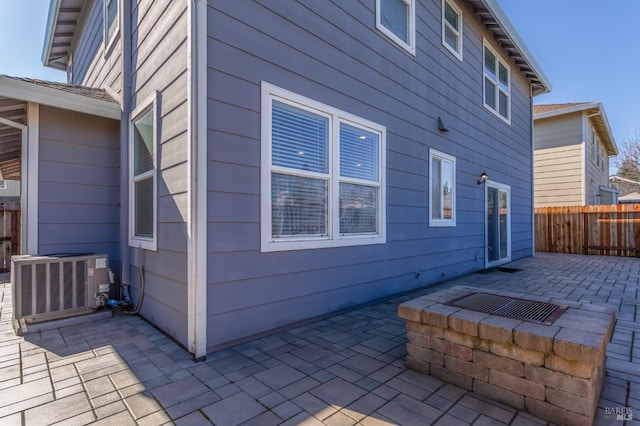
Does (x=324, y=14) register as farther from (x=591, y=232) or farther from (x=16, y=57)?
(x=591, y=232)

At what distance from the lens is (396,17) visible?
4.91 meters

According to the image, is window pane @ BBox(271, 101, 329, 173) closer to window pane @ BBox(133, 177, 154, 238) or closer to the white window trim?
window pane @ BBox(133, 177, 154, 238)

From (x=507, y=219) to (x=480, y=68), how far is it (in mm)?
3689

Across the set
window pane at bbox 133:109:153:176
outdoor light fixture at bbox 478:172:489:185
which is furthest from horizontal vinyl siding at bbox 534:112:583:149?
window pane at bbox 133:109:153:176

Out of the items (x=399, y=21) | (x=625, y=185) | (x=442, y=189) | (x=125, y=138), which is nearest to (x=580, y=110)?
(x=442, y=189)

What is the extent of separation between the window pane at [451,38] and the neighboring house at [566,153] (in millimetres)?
7933

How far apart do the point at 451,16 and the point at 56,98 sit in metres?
6.47

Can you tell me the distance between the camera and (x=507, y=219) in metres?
8.25

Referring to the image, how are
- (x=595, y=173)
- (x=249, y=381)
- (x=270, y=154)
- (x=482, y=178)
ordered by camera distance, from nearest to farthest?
(x=249, y=381) < (x=270, y=154) < (x=482, y=178) < (x=595, y=173)

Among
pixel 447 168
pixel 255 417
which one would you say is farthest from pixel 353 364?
pixel 447 168

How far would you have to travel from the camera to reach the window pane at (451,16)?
6.03 metres

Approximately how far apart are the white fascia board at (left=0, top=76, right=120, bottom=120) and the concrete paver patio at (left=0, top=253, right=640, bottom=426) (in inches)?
92.3

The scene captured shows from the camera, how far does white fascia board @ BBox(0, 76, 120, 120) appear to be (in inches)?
133

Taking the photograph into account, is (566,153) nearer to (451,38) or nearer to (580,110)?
(580,110)
